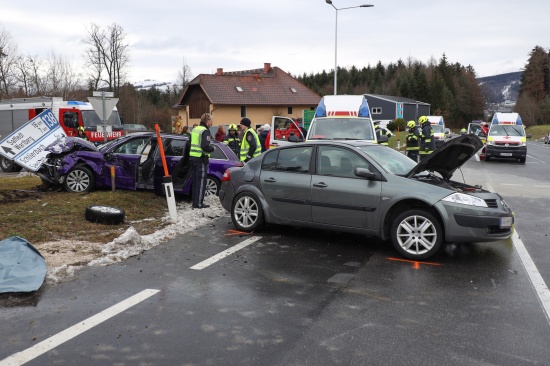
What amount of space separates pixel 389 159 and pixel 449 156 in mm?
834

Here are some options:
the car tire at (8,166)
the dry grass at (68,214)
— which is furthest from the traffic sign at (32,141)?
the car tire at (8,166)

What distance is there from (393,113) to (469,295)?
279 ft

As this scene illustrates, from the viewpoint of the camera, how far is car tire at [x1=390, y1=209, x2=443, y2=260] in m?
6.30

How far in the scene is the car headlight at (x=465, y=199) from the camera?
6.19 m

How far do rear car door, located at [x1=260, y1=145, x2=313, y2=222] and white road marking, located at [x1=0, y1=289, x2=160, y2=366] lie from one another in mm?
2723

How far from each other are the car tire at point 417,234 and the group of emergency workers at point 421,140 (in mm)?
8368

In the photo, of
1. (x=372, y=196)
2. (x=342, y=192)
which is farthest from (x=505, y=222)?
(x=342, y=192)

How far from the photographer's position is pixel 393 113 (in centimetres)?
8706

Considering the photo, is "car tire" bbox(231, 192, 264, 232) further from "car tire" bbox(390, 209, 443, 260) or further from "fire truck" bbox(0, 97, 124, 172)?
"fire truck" bbox(0, 97, 124, 172)

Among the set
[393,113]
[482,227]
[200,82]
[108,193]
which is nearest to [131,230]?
[108,193]

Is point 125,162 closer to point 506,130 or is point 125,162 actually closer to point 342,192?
point 342,192

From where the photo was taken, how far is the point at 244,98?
60.1 m

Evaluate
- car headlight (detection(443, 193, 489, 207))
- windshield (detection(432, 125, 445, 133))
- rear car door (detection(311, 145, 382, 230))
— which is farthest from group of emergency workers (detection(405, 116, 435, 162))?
windshield (detection(432, 125, 445, 133))

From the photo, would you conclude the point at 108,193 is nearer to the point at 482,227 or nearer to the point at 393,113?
the point at 482,227
